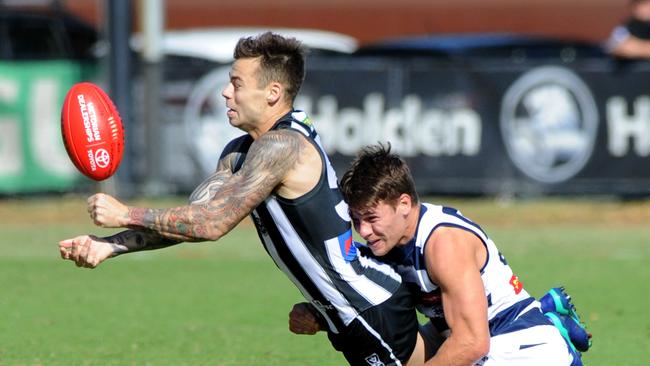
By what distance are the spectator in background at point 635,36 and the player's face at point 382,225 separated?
10343mm

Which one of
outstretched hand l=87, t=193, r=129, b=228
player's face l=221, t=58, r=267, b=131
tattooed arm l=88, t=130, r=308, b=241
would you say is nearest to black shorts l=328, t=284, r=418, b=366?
tattooed arm l=88, t=130, r=308, b=241

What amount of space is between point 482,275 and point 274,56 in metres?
1.37

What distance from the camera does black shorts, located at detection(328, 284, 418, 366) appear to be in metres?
6.11

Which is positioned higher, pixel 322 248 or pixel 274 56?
pixel 274 56

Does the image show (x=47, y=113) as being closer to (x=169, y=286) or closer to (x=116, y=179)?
(x=116, y=179)

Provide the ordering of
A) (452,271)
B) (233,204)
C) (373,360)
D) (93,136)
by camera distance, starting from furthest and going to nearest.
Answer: (93,136) < (373,360) < (233,204) < (452,271)

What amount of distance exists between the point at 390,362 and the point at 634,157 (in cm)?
1002

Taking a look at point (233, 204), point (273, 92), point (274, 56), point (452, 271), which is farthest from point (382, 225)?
point (274, 56)

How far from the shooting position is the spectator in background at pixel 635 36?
15.7 m

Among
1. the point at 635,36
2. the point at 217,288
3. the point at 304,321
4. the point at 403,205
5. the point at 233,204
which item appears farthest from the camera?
the point at 635,36

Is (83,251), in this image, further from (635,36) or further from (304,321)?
(635,36)

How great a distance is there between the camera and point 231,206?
19.2ft

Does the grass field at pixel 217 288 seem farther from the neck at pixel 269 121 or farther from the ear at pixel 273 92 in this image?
the ear at pixel 273 92

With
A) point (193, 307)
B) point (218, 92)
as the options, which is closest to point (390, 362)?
point (193, 307)
